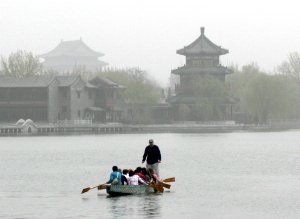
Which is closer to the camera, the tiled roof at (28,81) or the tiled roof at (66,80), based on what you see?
the tiled roof at (28,81)

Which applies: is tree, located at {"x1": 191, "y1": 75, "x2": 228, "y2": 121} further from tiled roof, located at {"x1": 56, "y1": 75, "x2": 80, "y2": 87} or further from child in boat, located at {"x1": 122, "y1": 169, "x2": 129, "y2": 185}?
child in boat, located at {"x1": 122, "y1": 169, "x2": 129, "y2": 185}

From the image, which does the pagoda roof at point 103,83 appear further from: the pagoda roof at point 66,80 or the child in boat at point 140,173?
the child in boat at point 140,173

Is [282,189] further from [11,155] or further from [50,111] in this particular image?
[50,111]

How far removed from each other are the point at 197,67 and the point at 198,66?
334mm

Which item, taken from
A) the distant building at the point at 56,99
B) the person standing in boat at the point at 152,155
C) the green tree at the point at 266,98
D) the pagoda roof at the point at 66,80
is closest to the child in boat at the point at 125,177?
the person standing in boat at the point at 152,155

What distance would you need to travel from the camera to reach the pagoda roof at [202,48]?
5049 inches

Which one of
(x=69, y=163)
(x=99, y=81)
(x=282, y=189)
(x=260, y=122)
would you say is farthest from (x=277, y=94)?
(x=282, y=189)

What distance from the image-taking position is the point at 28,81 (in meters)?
113

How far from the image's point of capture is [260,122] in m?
124

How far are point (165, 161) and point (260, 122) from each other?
68314 millimetres

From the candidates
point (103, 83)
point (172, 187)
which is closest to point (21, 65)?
point (103, 83)

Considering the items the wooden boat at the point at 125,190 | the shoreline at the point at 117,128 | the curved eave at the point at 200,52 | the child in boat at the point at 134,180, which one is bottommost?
the wooden boat at the point at 125,190

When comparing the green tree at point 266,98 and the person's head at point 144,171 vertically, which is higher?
the green tree at point 266,98

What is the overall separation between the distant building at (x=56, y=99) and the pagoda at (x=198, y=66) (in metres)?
9.81
